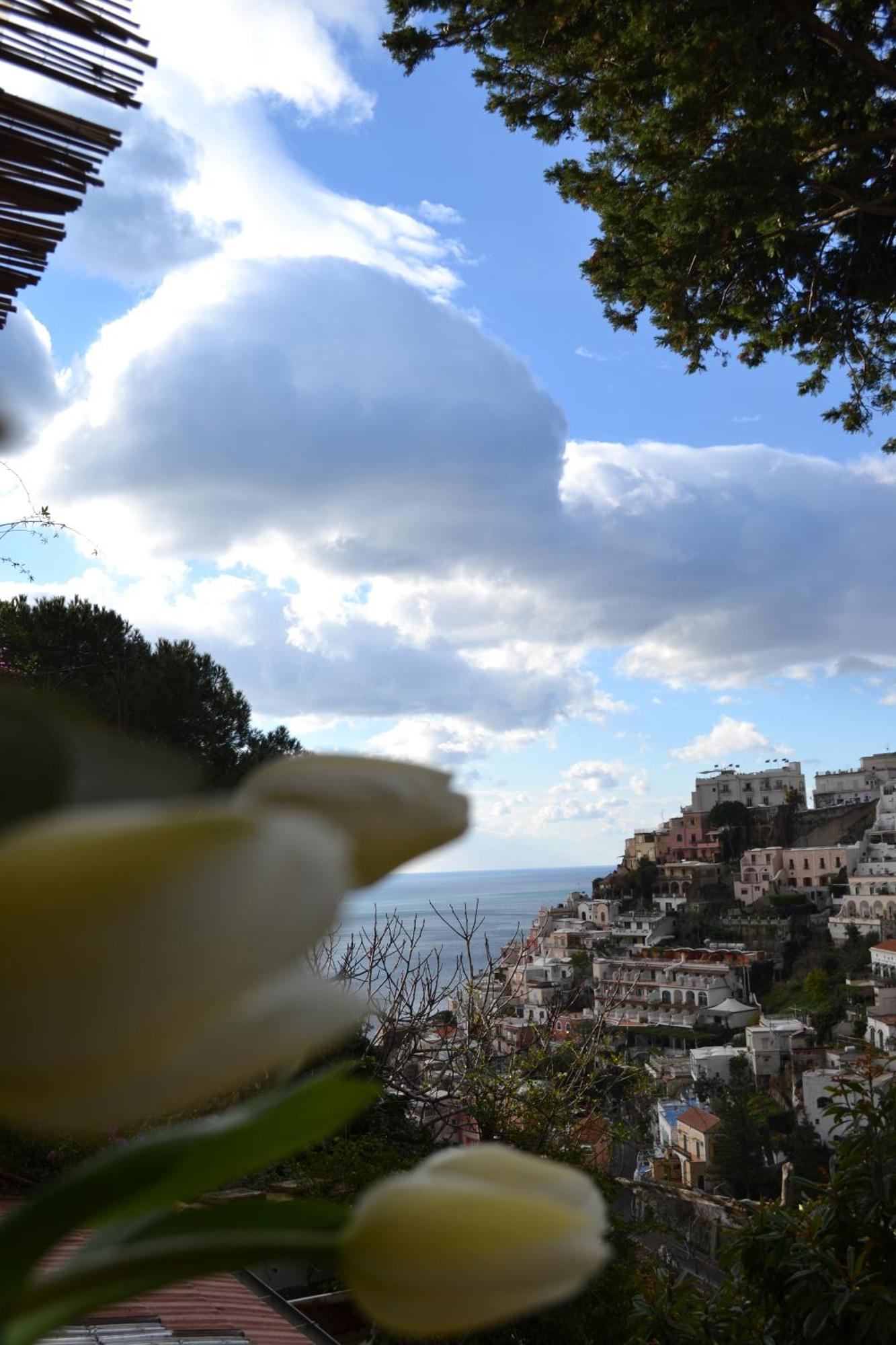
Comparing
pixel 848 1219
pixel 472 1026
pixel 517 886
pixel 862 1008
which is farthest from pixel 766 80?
pixel 517 886

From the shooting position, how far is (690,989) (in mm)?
20625

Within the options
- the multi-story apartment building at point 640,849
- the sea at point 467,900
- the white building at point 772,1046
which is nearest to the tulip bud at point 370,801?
the sea at point 467,900

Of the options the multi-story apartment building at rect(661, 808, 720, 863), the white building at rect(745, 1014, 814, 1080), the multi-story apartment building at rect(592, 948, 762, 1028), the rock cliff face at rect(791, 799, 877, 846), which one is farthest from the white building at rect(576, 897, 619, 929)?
the white building at rect(745, 1014, 814, 1080)

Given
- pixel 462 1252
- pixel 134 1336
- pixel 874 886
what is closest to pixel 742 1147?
pixel 134 1336

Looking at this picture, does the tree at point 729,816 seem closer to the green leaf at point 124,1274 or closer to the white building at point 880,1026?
the white building at point 880,1026

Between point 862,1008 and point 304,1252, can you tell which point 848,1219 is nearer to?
point 304,1252

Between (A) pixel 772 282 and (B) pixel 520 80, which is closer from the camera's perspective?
(B) pixel 520 80

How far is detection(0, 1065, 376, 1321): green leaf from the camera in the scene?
7.0 inches

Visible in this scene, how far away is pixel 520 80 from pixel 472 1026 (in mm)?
4435

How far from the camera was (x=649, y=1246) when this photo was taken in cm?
452

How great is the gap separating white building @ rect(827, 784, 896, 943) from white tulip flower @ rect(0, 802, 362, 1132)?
25.1 metres

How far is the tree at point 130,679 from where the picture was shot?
59 centimetres

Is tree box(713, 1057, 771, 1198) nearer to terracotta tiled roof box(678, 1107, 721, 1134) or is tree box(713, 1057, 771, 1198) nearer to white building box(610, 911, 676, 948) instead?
terracotta tiled roof box(678, 1107, 721, 1134)

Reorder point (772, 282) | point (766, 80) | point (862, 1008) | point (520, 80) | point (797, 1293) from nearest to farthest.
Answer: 1. point (797, 1293)
2. point (766, 80)
3. point (520, 80)
4. point (772, 282)
5. point (862, 1008)
